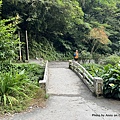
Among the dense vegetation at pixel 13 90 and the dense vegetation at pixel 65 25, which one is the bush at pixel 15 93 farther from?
the dense vegetation at pixel 65 25

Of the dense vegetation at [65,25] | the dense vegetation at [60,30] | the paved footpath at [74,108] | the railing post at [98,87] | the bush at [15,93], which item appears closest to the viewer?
the paved footpath at [74,108]

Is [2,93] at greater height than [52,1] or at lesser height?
lesser

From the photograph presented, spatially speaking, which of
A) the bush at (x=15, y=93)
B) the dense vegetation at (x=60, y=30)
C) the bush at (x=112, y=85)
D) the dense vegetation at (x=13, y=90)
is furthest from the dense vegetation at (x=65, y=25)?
the bush at (x=112, y=85)

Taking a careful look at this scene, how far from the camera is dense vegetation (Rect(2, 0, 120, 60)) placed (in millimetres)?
17625

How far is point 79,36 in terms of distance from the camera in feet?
79.0

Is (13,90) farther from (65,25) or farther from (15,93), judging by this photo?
(65,25)

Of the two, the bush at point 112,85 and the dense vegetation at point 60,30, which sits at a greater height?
the dense vegetation at point 60,30

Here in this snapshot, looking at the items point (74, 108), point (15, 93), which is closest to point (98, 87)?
point (74, 108)

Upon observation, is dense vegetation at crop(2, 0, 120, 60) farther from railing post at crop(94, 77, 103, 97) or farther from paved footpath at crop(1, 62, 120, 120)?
railing post at crop(94, 77, 103, 97)

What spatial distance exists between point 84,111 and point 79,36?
63.2 ft

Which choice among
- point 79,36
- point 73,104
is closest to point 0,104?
point 73,104

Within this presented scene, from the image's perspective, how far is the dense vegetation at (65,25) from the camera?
57.8 ft

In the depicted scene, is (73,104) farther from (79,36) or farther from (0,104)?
(79,36)

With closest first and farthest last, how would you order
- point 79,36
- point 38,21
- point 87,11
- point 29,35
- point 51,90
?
1. point 51,90
2. point 38,21
3. point 29,35
4. point 79,36
5. point 87,11
